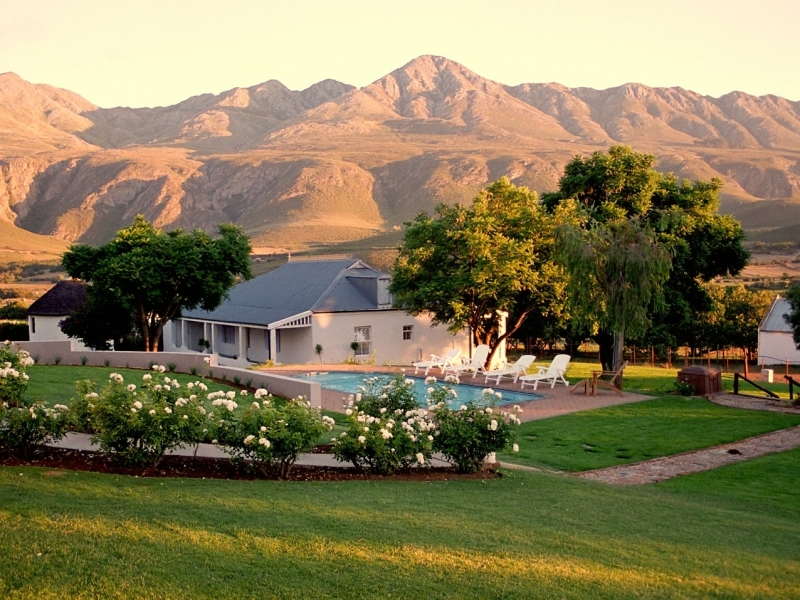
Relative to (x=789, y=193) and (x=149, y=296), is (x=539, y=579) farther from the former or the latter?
(x=789, y=193)

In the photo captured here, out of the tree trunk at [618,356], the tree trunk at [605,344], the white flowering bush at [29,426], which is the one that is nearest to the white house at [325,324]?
the tree trunk at [605,344]

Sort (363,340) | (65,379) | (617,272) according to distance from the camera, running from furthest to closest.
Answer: (363,340) → (617,272) → (65,379)

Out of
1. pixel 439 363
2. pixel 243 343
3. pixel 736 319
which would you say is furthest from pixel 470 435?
pixel 736 319

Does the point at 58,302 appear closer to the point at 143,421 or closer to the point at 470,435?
the point at 143,421

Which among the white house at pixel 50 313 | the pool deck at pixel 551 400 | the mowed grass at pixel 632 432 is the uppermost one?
the white house at pixel 50 313

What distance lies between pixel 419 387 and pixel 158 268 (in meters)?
11.6

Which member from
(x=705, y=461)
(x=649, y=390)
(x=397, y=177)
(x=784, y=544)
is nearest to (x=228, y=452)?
(x=784, y=544)

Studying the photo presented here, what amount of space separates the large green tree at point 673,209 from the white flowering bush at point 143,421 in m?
22.2

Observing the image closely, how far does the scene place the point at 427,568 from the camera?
6.25m

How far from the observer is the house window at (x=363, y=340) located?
36.4 m

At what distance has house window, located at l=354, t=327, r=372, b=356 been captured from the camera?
120ft

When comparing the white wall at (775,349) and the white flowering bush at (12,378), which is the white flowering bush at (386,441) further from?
the white wall at (775,349)

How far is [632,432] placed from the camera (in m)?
17.1

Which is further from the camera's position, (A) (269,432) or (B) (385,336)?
(B) (385,336)
